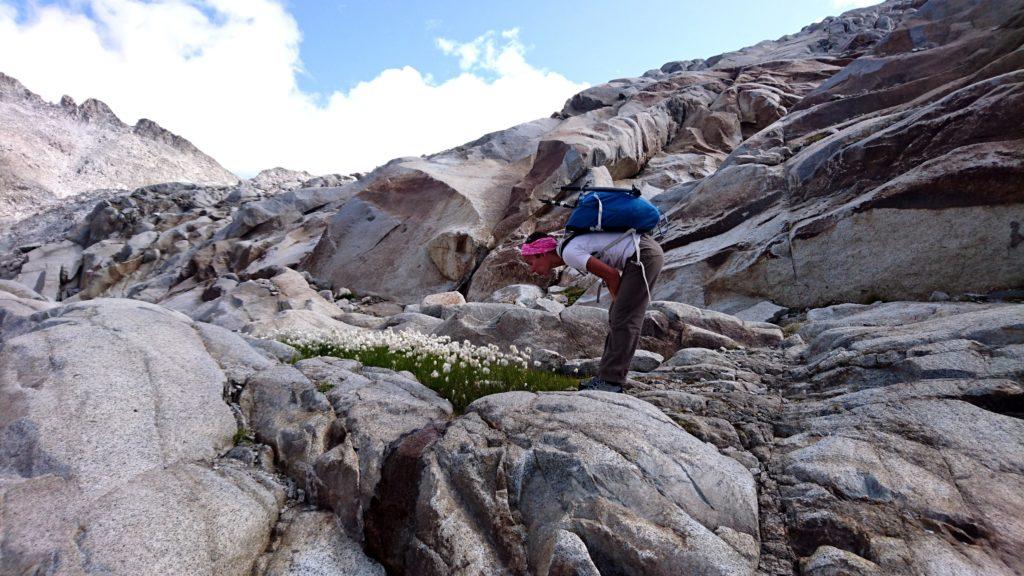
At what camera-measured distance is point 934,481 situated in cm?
393

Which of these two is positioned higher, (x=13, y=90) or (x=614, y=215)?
(x=13, y=90)

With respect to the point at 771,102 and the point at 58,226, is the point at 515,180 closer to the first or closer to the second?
the point at 771,102

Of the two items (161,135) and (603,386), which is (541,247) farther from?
(161,135)

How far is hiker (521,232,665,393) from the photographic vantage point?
22.0 ft

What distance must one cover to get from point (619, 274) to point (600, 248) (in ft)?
1.44

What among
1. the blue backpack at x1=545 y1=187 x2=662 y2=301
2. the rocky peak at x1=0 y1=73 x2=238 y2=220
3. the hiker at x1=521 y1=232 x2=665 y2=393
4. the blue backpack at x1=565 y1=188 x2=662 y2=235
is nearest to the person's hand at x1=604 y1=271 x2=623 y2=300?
the hiker at x1=521 y1=232 x2=665 y2=393

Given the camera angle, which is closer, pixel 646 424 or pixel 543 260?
pixel 646 424

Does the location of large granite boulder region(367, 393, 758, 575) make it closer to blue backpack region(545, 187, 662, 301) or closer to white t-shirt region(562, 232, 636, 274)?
white t-shirt region(562, 232, 636, 274)

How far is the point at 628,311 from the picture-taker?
6770mm

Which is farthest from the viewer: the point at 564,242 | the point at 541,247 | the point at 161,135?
the point at 161,135

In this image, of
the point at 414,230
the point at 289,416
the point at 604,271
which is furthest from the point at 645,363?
the point at 414,230

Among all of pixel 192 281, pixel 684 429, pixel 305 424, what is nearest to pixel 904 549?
pixel 684 429

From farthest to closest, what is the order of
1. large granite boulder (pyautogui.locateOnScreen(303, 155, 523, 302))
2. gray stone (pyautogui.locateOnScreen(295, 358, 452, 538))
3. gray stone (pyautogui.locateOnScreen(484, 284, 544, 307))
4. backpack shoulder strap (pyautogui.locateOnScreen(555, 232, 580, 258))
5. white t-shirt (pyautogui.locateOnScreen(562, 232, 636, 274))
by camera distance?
large granite boulder (pyautogui.locateOnScreen(303, 155, 523, 302)), gray stone (pyautogui.locateOnScreen(484, 284, 544, 307)), backpack shoulder strap (pyautogui.locateOnScreen(555, 232, 580, 258)), white t-shirt (pyautogui.locateOnScreen(562, 232, 636, 274)), gray stone (pyautogui.locateOnScreen(295, 358, 452, 538))

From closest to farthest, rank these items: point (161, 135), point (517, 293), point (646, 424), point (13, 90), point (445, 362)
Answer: point (646, 424)
point (445, 362)
point (517, 293)
point (13, 90)
point (161, 135)
